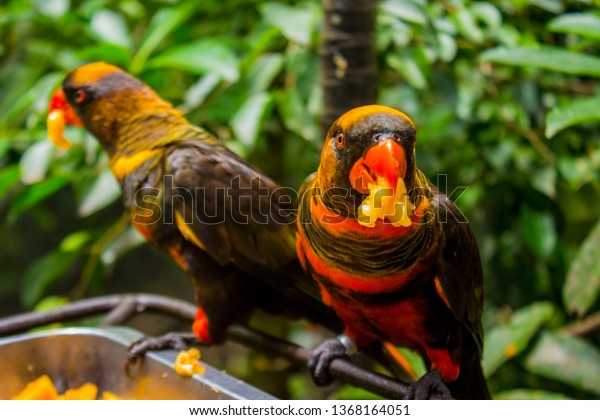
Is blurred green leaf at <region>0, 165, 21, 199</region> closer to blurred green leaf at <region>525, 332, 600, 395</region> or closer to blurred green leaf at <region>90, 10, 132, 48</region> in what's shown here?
blurred green leaf at <region>90, 10, 132, 48</region>

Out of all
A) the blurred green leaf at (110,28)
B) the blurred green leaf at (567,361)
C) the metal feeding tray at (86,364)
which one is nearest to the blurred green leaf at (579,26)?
the blurred green leaf at (567,361)

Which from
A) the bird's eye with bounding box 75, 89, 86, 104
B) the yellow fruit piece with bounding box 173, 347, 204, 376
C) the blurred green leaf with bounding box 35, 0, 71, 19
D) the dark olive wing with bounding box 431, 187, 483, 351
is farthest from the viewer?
the blurred green leaf with bounding box 35, 0, 71, 19

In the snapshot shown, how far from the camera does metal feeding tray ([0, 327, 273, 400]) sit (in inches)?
35.8

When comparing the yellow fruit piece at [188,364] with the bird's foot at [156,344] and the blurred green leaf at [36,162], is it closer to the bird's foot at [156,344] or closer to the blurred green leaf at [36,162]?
the bird's foot at [156,344]

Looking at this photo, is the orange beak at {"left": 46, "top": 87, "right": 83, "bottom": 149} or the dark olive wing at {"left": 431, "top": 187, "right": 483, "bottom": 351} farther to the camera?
the orange beak at {"left": 46, "top": 87, "right": 83, "bottom": 149}

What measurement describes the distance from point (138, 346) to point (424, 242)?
17.5 inches

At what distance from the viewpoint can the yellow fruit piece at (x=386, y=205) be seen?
0.62 m

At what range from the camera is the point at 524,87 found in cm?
137

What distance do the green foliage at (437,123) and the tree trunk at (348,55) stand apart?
6.7 inches

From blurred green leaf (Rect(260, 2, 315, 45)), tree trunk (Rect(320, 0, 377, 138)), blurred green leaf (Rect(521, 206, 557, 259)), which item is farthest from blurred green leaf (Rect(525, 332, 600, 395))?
blurred green leaf (Rect(260, 2, 315, 45))

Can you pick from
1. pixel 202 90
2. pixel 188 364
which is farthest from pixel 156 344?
pixel 202 90

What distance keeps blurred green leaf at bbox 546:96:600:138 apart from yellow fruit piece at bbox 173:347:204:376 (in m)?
0.58

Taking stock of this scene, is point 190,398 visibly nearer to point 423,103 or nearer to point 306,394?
point 423,103

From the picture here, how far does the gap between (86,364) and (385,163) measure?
1.97 ft
